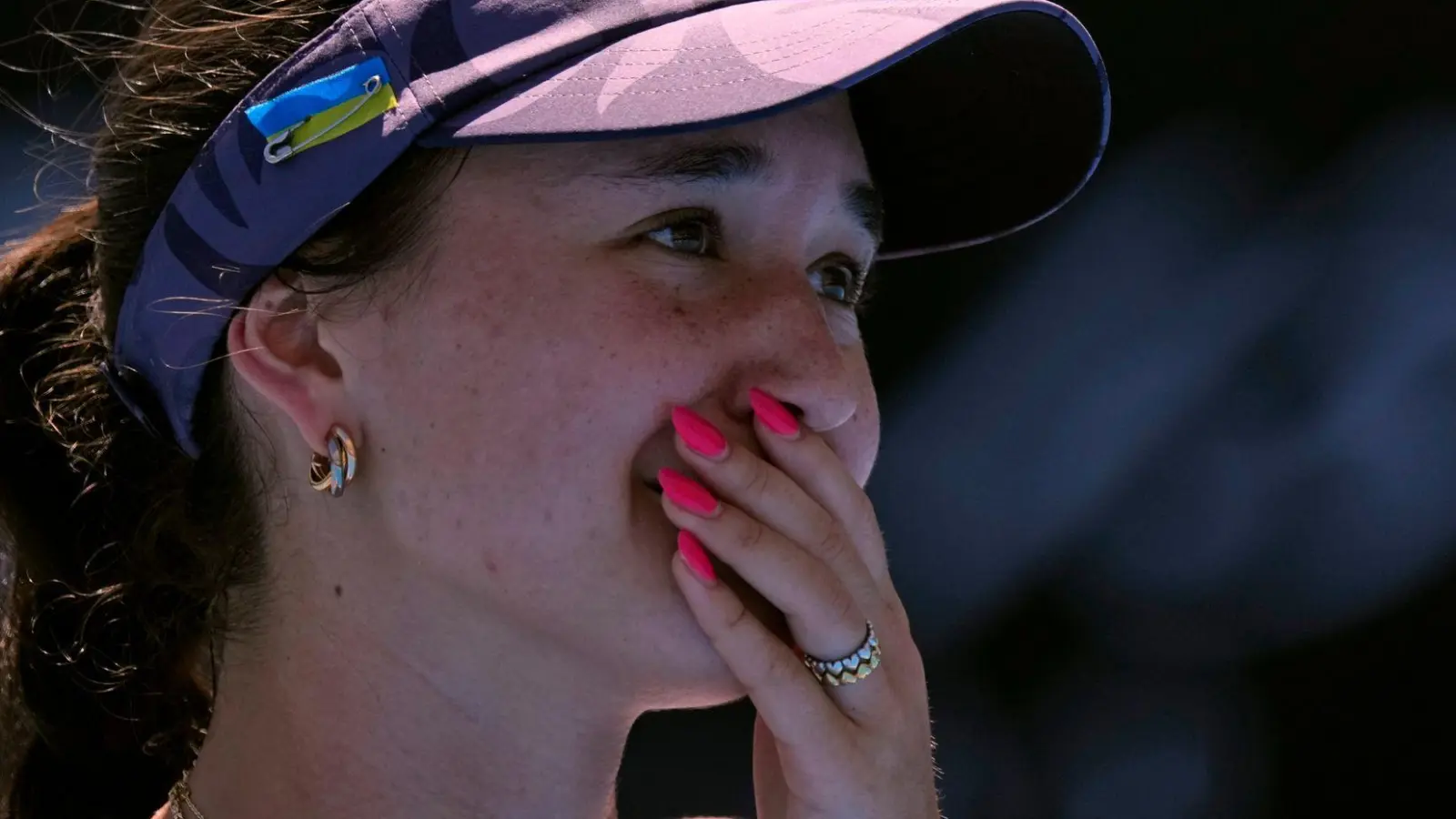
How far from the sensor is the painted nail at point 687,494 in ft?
3.52

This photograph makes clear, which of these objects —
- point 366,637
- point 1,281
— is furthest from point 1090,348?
point 1,281

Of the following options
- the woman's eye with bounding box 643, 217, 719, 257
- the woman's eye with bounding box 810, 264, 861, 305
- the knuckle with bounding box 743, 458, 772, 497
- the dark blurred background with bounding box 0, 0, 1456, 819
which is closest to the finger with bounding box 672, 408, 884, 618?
the knuckle with bounding box 743, 458, 772, 497

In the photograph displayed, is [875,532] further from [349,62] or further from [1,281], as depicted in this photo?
[1,281]

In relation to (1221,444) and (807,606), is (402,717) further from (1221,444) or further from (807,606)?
(1221,444)

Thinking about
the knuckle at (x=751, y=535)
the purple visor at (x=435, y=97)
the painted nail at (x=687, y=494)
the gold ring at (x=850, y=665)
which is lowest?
the gold ring at (x=850, y=665)

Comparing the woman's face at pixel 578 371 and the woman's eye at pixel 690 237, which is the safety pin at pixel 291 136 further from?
the woman's eye at pixel 690 237

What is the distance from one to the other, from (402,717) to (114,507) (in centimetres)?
47

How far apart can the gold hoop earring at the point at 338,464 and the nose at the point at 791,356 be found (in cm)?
34

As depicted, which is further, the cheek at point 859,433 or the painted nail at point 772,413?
the cheek at point 859,433

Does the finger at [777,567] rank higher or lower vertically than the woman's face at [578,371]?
lower

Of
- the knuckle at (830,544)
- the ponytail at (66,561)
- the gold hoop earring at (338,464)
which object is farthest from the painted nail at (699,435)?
the ponytail at (66,561)

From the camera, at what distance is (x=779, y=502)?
3.70 ft

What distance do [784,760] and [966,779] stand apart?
3.43ft

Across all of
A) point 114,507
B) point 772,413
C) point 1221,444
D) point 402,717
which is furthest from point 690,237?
point 1221,444
